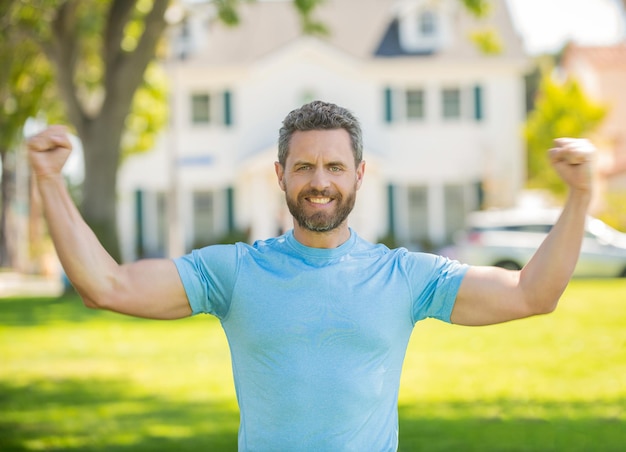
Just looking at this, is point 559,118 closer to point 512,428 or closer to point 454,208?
point 454,208

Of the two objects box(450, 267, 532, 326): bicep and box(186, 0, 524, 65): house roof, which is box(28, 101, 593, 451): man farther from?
box(186, 0, 524, 65): house roof

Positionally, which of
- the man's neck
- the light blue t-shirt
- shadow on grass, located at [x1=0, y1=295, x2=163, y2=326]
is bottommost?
shadow on grass, located at [x1=0, y1=295, x2=163, y2=326]

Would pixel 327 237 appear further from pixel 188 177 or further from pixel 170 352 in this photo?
pixel 188 177

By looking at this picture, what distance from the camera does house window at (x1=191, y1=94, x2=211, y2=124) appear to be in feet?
120

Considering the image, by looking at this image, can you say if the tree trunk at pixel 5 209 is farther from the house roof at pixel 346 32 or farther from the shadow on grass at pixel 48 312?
the shadow on grass at pixel 48 312

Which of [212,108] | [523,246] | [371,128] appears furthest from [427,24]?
[523,246]

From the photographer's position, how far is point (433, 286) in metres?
3.48

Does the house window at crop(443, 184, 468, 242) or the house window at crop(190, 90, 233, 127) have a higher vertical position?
the house window at crop(190, 90, 233, 127)

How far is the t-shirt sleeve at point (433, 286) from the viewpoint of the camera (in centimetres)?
345

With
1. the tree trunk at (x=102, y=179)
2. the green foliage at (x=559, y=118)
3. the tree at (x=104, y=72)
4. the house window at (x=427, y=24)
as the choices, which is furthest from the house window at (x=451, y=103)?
the tree trunk at (x=102, y=179)

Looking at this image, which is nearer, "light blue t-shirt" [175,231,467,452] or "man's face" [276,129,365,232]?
"light blue t-shirt" [175,231,467,452]

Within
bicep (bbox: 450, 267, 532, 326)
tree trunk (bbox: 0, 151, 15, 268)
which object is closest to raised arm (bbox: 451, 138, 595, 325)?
bicep (bbox: 450, 267, 532, 326)

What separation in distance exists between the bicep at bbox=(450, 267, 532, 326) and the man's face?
432mm

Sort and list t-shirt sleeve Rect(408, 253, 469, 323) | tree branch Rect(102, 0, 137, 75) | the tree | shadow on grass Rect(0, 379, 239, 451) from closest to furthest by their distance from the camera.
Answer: t-shirt sleeve Rect(408, 253, 469, 323) → shadow on grass Rect(0, 379, 239, 451) → the tree → tree branch Rect(102, 0, 137, 75)
